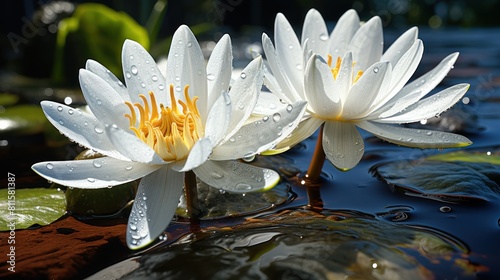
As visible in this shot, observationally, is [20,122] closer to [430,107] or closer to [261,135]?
[261,135]

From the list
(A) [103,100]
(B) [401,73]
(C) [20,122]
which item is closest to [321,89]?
(B) [401,73]

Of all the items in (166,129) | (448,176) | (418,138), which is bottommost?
(448,176)

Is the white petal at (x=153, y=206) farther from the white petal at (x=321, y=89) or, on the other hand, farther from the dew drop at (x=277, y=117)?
the white petal at (x=321, y=89)

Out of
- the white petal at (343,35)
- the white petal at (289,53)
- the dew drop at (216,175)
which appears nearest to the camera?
the dew drop at (216,175)

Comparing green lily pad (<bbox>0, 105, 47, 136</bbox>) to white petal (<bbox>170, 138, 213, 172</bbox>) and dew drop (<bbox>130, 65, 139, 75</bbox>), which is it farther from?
white petal (<bbox>170, 138, 213, 172</bbox>)

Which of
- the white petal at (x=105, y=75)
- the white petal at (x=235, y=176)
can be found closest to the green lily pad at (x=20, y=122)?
the white petal at (x=105, y=75)
